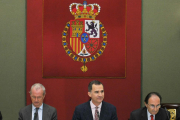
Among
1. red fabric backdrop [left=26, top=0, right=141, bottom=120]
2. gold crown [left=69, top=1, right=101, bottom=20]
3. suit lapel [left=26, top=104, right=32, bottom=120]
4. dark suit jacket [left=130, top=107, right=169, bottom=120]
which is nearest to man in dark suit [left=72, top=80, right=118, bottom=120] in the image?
dark suit jacket [left=130, top=107, right=169, bottom=120]

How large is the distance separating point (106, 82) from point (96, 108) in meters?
1.44

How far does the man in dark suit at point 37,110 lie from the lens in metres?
3.27

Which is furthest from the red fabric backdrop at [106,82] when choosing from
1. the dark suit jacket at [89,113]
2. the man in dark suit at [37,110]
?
the dark suit jacket at [89,113]

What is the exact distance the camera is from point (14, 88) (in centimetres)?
464

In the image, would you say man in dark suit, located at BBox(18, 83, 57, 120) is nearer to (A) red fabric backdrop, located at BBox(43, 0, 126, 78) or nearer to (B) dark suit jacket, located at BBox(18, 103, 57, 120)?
(B) dark suit jacket, located at BBox(18, 103, 57, 120)

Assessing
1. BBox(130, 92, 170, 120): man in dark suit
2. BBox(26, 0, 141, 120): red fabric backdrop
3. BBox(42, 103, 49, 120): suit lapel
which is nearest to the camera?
BBox(130, 92, 170, 120): man in dark suit

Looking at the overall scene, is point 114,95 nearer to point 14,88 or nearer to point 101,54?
point 101,54

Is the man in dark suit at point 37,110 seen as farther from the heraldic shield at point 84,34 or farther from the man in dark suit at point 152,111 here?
the heraldic shield at point 84,34

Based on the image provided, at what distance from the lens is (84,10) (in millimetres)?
4656

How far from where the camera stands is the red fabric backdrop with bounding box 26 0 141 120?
463cm

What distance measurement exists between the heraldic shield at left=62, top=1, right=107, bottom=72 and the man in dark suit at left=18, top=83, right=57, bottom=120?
1.49 meters

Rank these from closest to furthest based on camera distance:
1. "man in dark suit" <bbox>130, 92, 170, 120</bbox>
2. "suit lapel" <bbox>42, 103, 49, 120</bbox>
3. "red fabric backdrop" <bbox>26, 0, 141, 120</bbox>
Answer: "man in dark suit" <bbox>130, 92, 170, 120</bbox> → "suit lapel" <bbox>42, 103, 49, 120</bbox> → "red fabric backdrop" <bbox>26, 0, 141, 120</bbox>

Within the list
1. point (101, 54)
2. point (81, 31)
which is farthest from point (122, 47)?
point (81, 31)

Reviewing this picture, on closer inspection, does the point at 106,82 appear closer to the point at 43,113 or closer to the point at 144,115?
the point at 144,115
